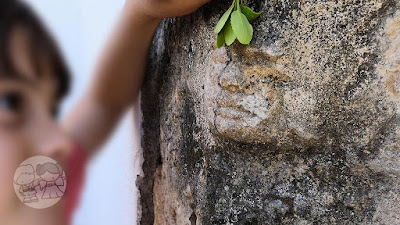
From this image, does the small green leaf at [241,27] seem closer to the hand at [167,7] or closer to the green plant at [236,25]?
the green plant at [236,25]

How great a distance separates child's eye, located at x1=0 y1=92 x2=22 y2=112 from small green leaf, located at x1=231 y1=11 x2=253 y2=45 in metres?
0.35

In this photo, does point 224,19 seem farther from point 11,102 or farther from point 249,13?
point 11,102

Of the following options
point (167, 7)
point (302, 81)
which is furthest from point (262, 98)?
point (167, 7)

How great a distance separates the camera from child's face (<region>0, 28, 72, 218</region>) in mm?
653

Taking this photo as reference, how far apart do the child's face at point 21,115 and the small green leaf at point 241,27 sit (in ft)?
1.02

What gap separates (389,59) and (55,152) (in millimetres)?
552

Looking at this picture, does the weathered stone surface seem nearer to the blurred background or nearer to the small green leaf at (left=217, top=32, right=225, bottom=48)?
the small green leaf at (left=217, top=32, right=225, bottom=48)

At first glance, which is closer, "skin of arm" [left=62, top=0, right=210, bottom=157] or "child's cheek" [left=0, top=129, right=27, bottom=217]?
"child's cheek" [left=0, top=129, right=27, bottom=217]

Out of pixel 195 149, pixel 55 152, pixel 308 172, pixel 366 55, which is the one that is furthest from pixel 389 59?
pixel 55 152

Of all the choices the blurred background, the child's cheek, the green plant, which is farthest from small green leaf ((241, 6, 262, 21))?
the child's cheek

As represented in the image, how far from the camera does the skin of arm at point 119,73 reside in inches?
30.0

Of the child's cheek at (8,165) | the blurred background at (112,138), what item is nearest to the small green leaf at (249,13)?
the blurred background at (112,138)

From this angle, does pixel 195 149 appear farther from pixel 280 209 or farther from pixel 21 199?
pixel 21 199

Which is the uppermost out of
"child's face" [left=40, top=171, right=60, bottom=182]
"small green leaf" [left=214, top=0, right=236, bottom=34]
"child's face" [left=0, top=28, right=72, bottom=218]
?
"small green leaf" [left=214, top=0, right=236, bottom=34]
